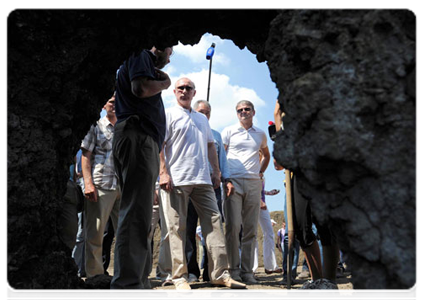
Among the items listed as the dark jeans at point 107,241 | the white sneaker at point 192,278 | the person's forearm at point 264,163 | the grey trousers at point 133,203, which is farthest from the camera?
the person's forearm at point 264,163

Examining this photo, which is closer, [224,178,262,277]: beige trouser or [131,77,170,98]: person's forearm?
[131,77,170,98]: person's forearm

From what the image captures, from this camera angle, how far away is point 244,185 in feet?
18.3

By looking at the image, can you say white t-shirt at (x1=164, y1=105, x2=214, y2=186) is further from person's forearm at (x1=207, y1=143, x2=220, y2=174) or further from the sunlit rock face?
the sunlit rock face

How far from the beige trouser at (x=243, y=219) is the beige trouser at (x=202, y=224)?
0.69 m

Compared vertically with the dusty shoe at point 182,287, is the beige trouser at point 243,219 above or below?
above

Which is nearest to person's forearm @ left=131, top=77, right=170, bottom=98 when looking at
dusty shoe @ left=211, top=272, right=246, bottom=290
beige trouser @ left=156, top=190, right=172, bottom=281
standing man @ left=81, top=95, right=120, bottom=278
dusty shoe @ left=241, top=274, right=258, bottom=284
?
beige trouser @ left=156, top=190, right=172, bottom=281

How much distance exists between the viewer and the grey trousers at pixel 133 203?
330cm

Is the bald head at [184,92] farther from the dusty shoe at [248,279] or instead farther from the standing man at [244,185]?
the dusty shoe at [248,279]

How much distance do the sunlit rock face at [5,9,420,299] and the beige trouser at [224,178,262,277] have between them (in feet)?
8.00

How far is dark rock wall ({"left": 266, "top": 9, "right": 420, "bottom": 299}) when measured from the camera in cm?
189

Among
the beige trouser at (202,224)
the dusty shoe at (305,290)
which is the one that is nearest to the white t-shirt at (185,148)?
the beige trouser at (202,224)

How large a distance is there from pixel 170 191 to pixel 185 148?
53cm

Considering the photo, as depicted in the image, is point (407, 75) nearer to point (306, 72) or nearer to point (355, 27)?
point (355, 27)

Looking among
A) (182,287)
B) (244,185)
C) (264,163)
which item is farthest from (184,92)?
(182,287)
